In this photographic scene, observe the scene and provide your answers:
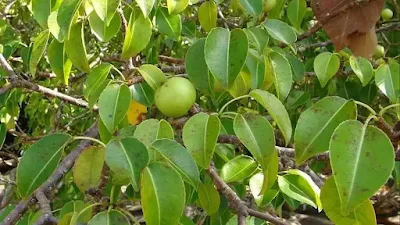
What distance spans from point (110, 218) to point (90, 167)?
0.17 metres

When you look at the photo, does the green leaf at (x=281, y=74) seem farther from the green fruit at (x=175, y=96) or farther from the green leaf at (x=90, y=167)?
the green leaf at (x=90, y=167)

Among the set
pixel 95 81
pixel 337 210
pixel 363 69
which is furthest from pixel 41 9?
pixel 363 69

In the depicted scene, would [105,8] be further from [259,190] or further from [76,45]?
[259,190]

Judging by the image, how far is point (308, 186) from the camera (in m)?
1.02

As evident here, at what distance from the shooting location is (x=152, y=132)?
0.89m

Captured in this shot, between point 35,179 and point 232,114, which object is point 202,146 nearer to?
point 232,114

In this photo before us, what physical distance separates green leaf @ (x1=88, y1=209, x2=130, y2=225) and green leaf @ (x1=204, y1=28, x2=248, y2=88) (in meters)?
0.25

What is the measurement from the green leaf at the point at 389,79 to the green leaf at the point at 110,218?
1.99 feet

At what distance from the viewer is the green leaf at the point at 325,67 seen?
A: 138 centimetres

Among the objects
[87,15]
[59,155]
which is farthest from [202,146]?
[87,15]

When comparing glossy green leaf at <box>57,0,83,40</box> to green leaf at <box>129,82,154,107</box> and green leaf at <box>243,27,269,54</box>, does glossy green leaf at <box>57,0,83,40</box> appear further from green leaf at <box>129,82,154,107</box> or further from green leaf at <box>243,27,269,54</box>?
green leaf at <box>243,27,269,54</box>

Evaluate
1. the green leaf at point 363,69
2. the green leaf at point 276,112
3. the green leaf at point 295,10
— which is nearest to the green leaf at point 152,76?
the green leaf at point 276,112

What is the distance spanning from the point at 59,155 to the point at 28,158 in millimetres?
45

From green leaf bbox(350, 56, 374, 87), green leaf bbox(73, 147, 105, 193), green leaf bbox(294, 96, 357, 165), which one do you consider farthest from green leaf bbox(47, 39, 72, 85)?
green leaf bbox(350, 56, 374, 87)
